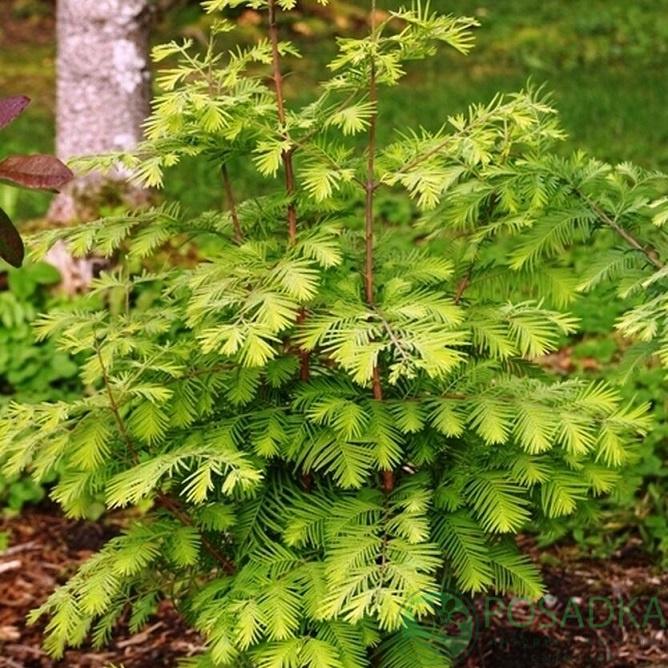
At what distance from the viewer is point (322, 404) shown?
8.67ft

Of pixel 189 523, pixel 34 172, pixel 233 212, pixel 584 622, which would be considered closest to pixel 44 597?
pixel 189 523

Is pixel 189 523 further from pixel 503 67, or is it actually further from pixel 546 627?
pixel 503 67

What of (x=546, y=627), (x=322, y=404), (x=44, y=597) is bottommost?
(x=44, y=597)

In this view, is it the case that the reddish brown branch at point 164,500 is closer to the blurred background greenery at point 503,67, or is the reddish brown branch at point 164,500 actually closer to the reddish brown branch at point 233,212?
the reddish brown branch at point 233,212

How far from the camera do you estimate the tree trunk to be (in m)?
6.00

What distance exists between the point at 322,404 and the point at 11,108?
2.91 ft

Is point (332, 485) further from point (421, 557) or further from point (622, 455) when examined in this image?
point (622, 455)

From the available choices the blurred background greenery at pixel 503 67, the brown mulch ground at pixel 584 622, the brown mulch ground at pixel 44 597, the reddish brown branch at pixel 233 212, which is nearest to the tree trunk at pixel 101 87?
the blurred background greenery at pixel 503 67

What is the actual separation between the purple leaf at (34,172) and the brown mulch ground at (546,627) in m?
1.59

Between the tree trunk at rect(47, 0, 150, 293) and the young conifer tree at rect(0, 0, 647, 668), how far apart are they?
317 centimetres

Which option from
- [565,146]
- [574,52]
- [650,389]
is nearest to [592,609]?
[650,389]

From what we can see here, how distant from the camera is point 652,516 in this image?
13.8ft

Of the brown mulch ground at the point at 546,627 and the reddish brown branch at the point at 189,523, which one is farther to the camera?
the brown mulch ground at the point at 546,627

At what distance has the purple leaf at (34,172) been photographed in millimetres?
2516
